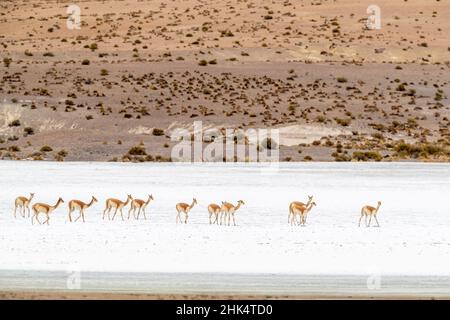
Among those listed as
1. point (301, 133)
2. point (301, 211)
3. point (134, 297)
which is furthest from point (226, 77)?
point (134, 297)

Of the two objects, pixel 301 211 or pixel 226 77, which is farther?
pixel 226 77

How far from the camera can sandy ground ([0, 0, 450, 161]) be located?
47.9 m

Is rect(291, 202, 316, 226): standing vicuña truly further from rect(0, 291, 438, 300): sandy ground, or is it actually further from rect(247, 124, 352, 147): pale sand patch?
rect(247, 124, 352, 147): pale sand patch

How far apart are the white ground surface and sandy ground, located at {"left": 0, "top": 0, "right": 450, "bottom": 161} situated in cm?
1190

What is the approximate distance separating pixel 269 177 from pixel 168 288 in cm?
1768

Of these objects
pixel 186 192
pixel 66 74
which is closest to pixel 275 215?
pixel 186 192

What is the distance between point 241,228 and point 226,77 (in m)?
42.2

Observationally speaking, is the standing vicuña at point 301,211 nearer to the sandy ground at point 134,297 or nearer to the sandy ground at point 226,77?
the sandy ground at point 134,297

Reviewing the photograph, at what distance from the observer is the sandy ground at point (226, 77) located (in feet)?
157

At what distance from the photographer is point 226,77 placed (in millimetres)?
60844

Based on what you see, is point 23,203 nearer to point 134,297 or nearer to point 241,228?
point 241,228

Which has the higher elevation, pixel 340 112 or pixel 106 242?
pixel 340 112
